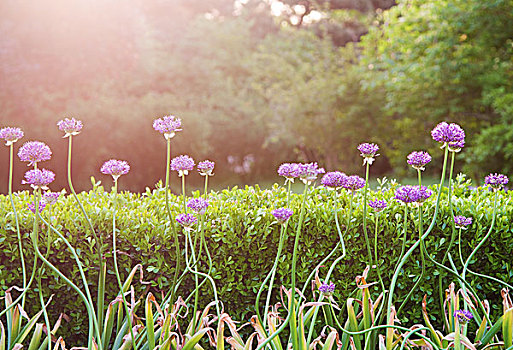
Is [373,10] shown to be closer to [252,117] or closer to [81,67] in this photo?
[252,117]

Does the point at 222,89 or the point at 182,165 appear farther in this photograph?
the point at 222,89

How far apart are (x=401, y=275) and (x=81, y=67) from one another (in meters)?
9.65

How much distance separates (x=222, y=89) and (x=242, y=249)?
12321 millimetres

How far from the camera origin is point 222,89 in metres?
14.8

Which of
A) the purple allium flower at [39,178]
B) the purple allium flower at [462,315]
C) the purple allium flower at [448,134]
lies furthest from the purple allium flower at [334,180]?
the purple allium flower at [39,178]

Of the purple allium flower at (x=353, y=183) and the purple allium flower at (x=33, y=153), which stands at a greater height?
the purple allium flower at (x=33, y=153)

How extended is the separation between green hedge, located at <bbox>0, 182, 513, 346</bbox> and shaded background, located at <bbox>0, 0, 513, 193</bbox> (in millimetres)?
7522

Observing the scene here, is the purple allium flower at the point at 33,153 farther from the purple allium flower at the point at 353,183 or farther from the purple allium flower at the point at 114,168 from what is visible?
the purple allium flower at the point at 353,183

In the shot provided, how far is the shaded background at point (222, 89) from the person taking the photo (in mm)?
10297

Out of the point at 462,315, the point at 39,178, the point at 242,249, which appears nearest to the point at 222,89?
the point at 242,249

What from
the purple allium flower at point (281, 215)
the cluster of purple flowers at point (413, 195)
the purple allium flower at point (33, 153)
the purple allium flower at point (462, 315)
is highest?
the purple allium flower at point (33, 153)

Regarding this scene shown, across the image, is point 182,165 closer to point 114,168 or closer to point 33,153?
point 114,168

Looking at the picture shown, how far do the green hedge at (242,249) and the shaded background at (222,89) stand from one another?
24.7 feet

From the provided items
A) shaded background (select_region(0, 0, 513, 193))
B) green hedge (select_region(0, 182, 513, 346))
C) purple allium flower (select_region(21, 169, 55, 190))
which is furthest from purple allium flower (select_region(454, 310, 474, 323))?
shaded background (select_region(0, 0, 513, 193))
